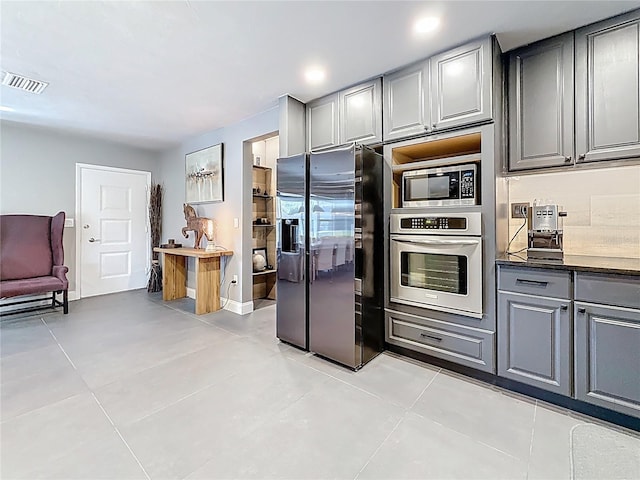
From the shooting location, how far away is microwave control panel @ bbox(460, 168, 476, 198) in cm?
224

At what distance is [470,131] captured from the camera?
2254 mm

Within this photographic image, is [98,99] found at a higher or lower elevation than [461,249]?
higher

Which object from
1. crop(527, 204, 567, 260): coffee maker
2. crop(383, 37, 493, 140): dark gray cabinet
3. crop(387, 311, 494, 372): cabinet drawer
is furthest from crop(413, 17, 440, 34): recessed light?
crop(387, 311, 494, 372): cabinet drawer

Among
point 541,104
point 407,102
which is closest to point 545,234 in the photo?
point 541,104

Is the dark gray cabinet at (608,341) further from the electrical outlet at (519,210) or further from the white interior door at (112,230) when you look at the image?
the white interior door at (112,230)

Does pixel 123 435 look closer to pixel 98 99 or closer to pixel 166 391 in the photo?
pixel 166 391


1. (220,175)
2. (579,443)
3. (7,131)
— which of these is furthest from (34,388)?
(7,131)

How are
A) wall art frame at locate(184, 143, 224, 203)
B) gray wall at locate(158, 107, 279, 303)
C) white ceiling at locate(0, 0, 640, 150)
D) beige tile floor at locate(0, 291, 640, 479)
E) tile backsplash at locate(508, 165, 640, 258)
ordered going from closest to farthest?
beige tile floor at locate(0, 291, 640, 479) < white ceiling at locate(0, 0, 640, 150) < tile backsplash at locate(508, 165, 640, 258) < gray wall at locate(158, 107, 279, 303) < wall art frame at locate(184, 143, 224, 203)

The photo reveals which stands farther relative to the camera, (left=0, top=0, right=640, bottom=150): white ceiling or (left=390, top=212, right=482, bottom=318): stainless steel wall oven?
(left=390, top=212, right=482, bottom=318): stainless steel wall oven

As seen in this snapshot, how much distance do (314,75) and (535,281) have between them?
7.96 feet

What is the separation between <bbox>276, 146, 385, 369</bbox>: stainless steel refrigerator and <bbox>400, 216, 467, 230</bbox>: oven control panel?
0.81 ft

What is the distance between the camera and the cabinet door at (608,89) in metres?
1.90

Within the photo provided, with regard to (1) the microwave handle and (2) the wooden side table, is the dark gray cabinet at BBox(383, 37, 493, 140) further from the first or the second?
(2) the wooden side table

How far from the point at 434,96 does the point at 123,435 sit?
309 centimetres
